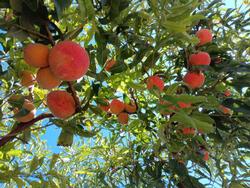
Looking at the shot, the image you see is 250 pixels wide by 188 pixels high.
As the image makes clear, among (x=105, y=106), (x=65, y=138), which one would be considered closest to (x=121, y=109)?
(x=105, y=106)

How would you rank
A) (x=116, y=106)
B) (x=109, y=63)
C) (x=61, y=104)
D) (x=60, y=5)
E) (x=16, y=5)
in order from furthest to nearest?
(x=116, y=106) < (x=109, y=63) < (x=61, y=104) < (x=16, y=5) < (x=60, y=5)

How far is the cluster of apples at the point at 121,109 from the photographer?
1.99 metres

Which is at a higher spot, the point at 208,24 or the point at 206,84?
the point at 208,24

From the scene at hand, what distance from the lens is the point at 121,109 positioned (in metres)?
2.02

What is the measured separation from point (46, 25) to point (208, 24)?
128cm

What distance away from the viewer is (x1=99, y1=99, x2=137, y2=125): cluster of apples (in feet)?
6.54

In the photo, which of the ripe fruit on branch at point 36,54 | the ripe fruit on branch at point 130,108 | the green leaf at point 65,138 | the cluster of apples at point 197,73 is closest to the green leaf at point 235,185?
the cluster of apples at point 197,73

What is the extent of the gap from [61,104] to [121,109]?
0.55 metres

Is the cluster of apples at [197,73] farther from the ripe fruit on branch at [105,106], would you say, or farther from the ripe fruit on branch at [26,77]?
the ripe fruit on branch at [26,77]

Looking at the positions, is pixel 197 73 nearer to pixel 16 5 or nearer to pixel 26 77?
pixel 26 77

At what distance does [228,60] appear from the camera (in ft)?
6.38

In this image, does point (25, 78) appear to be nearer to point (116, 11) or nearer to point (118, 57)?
point (118, 57)

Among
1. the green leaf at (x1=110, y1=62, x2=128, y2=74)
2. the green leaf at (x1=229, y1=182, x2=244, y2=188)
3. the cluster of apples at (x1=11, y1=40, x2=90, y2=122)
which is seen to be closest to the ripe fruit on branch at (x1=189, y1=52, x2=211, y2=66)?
the green leaf at (x1=110, y1=62, x2=128, y2=74)

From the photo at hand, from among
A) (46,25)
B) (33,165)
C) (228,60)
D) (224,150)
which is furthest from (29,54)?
(224,150)
